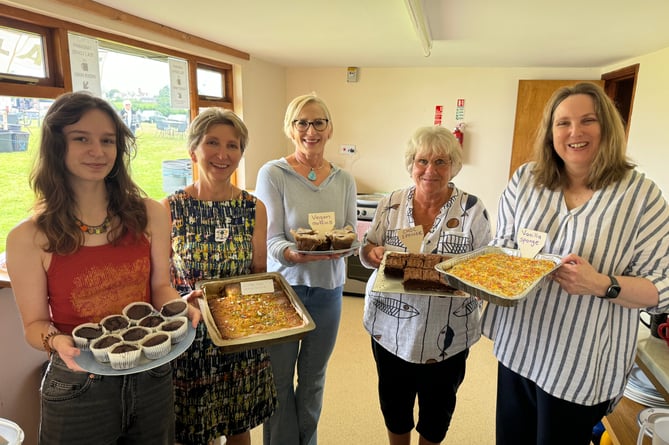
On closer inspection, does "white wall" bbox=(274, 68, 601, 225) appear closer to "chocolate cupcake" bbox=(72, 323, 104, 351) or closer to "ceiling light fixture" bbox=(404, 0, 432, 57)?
"ceiling light fixture" bbox=(404, 0, 432, 57)

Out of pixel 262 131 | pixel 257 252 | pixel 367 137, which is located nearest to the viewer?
pixel 257 252

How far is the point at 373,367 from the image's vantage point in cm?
285

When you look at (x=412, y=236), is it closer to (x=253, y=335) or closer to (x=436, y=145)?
(x=436, y=145)

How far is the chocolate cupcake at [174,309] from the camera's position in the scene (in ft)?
3.98

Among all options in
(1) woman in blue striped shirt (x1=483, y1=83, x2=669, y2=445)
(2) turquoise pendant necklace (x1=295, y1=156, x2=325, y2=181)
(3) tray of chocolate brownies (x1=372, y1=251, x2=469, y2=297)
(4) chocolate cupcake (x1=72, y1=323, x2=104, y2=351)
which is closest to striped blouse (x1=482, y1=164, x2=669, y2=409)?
(1) woman in blue striped shirt (x1=483, y1=83, x2=669, y2=445)

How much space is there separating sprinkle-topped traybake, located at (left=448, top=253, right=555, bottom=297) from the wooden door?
3.23 meters

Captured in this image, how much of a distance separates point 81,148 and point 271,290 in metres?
0.74

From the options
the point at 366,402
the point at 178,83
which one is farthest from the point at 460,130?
the point at 366,402

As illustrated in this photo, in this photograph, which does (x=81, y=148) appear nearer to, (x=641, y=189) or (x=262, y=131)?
(x=641, y=189)

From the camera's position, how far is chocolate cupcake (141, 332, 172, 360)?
3.56 feet

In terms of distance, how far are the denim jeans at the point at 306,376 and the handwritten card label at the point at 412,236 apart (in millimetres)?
414

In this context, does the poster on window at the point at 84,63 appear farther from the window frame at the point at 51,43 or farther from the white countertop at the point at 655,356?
the white countertop at the point at 655,356

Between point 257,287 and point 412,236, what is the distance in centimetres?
59

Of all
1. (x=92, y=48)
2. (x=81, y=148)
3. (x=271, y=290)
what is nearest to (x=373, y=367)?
(x=271, y=290)
